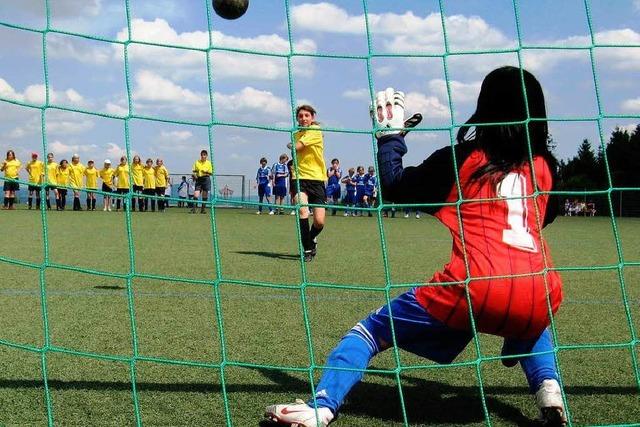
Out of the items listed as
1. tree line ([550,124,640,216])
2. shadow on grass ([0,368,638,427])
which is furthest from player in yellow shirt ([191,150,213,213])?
tree line ([550,124,640,216])

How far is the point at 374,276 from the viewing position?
7926 mm

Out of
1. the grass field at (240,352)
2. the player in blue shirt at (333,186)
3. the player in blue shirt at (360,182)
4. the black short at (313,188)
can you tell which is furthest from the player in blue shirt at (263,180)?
the grass field at (240,352)

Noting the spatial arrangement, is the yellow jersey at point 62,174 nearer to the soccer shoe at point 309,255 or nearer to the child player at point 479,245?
the soccer shoe at point 309,255

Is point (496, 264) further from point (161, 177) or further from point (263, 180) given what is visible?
point (161, 177)

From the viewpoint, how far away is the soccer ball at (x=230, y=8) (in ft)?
11.2

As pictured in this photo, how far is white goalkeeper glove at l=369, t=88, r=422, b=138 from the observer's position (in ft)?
9.71

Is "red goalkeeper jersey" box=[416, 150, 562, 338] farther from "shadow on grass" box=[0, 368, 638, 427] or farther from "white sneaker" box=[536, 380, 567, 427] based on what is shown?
"shadow on grass" box=[0, 368, 638, 427]

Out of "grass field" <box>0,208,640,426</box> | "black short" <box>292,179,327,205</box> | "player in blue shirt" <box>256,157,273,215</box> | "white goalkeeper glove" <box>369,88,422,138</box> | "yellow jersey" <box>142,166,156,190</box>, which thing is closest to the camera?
"white goalkeeper glove" <box>369,88,422,138</box>

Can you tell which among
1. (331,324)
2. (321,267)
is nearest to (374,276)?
(321,267)

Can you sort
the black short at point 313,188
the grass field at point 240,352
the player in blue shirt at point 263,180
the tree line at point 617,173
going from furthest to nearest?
the tree line at point 617,173 → the player in blue shirt at point 263,180 → the black short at point 313,188 → the grass field at point 240,352

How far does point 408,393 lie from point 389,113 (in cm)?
126

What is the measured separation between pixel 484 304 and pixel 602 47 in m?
1.13

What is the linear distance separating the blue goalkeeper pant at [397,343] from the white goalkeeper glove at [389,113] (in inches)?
23.5

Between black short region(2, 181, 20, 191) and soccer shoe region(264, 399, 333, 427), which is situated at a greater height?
black short region(2, 181, 20, 191)
